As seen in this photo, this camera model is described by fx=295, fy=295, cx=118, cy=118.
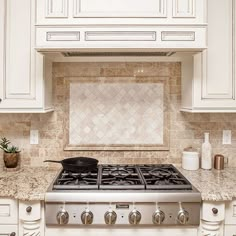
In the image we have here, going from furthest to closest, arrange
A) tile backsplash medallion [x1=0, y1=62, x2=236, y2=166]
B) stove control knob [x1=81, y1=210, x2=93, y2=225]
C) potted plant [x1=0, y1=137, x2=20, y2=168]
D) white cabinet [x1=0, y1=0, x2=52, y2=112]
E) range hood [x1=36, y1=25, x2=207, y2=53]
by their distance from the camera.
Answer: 1. tile backsplash medallion [x1=0, y1=62, x2=236, y2=166]
2. potted plant [x1=0, y1=137, x2=20, y2=168]
3. white cabinet [x1=0, y1=0, x2=52, y2=112]
4. range hood [x1=36, y1=25, x2=207, y2=53]
5. stove control knob [x1=81, y1=210, x2=93, y2=225]

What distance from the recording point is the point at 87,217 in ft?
5.61

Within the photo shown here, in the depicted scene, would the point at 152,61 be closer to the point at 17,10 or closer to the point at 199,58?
the point at 199,58

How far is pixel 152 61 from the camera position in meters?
2.40

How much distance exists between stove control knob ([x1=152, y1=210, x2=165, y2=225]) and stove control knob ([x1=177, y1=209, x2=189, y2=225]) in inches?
3.7

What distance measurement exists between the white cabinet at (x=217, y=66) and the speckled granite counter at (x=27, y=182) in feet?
3.82

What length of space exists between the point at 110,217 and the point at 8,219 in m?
0.63

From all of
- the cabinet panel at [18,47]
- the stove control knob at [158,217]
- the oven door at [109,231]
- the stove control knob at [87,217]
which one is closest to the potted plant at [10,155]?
the cabinet panel at [18,47]

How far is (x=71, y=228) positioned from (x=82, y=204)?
0.16 metres

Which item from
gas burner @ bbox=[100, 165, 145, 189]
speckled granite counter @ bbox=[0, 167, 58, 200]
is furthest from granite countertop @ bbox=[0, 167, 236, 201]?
gas burner @ bbox=[100, 165, 145, 189]

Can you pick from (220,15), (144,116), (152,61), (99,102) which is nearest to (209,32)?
(220,15)

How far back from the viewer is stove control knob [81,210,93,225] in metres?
1.71

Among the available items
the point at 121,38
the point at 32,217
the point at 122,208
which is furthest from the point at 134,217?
the point at 121,38

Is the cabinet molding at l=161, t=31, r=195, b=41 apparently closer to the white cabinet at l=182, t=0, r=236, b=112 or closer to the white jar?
the white cabinet at l=182, t=0, r=236, b=112

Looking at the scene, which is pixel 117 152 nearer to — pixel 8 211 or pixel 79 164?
pixel 79 164
